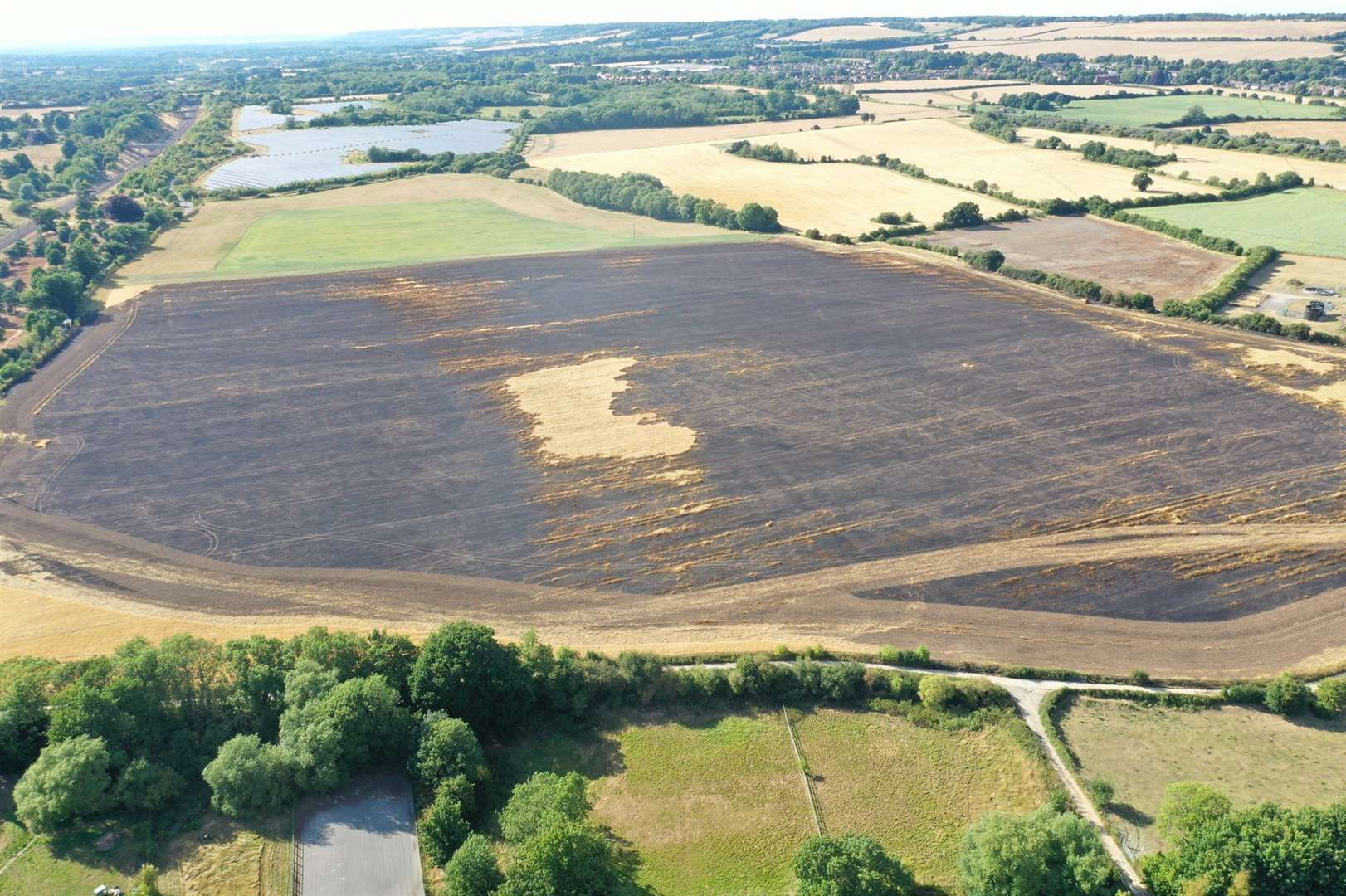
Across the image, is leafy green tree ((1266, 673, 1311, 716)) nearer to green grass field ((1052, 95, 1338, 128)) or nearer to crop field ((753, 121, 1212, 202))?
crop field ((753, 121, 1212, 202))

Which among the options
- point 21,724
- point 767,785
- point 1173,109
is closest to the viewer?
point 767,785

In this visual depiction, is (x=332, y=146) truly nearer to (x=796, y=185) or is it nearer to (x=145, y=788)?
(x=796, y=185)

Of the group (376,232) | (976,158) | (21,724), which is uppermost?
(976,158)

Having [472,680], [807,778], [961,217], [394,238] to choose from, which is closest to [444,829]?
[472,680]

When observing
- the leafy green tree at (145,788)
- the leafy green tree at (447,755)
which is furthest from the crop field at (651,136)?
A: the leafy green tree at (145,788)

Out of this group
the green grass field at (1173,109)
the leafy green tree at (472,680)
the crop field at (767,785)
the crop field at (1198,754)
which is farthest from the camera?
the green grass field at (1173,109)

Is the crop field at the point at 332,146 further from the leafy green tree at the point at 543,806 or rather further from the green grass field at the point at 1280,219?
the leafy green tree at the point at 543,806
